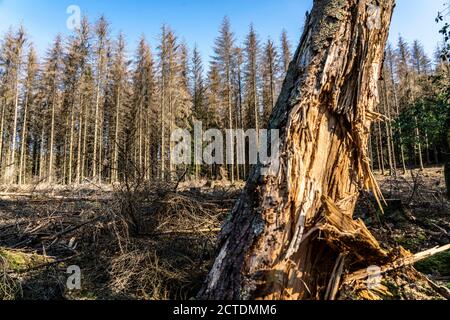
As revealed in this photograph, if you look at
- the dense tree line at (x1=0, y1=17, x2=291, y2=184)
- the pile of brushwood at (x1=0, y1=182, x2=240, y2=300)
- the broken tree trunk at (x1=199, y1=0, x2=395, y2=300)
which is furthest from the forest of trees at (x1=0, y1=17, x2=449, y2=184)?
the broken tree trunk at (x1=199, y1=0, x2=395, y2=300)

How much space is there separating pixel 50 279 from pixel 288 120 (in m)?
3.13

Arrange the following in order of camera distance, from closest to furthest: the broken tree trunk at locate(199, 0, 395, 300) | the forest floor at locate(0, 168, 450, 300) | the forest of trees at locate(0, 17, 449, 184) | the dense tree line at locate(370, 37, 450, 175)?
the broken tree trunk at locate(199, 0, 395, 300) < the forest floor at locate(0, 168, 450, 300) < the forest of trees at locate(0, 17, 449, 184) < the dense tree line at locate(370, 37, 450, 175)

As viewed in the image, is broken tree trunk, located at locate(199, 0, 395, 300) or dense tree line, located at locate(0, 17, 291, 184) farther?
dense tree line, located at locate(0, 17, 291, 184)

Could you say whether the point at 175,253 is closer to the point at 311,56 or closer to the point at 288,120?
the point at 288,120

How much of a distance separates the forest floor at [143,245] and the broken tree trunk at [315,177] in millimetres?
455

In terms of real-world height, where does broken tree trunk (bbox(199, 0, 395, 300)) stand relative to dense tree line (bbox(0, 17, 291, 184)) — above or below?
below

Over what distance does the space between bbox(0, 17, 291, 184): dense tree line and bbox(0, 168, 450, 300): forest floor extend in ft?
49.9

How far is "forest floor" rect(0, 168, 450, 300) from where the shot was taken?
3141 mm

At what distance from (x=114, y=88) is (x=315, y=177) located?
77.3 ft

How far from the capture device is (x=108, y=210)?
4242 mm

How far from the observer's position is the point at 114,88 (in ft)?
77.7

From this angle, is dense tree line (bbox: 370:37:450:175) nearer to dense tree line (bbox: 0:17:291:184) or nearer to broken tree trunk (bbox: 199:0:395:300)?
dense tree line (bbox: 0:17:291:184)

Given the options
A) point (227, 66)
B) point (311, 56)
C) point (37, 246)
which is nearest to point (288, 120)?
point (311, 56)

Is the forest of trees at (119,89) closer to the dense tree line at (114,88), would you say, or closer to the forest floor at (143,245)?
the dense tree line at (114,88)
